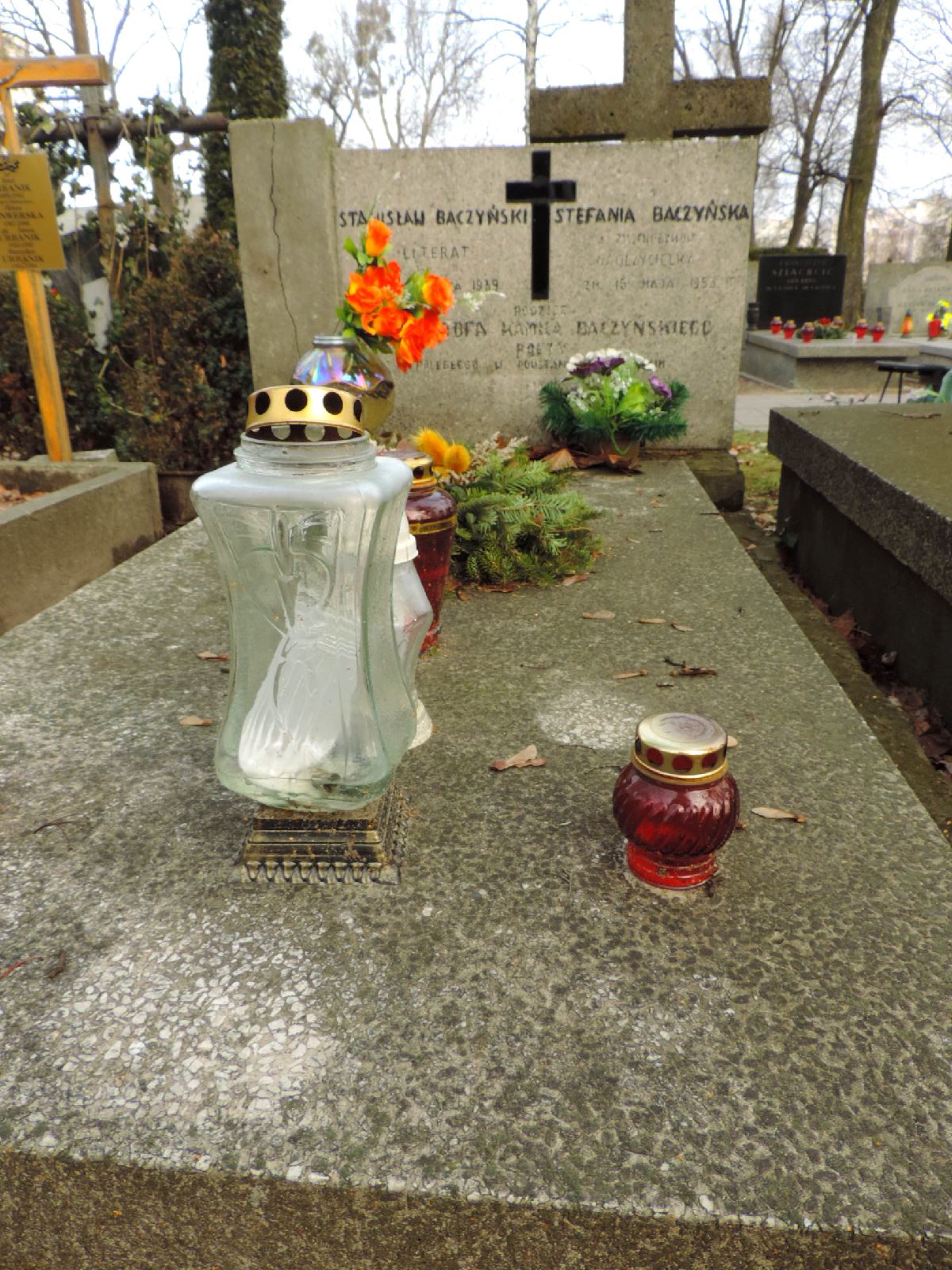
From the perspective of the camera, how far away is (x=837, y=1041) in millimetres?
1215

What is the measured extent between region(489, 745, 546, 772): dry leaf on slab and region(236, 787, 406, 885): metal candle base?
0.45 meters

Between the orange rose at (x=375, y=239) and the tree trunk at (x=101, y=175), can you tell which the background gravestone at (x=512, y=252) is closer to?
the tree trunk at (x=101, y=175)

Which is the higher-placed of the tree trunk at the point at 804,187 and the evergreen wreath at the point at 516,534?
the tree trunk at the point at 804,187

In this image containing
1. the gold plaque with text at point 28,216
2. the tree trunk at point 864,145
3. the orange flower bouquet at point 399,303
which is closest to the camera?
the orange flower bouquet at point 399,303

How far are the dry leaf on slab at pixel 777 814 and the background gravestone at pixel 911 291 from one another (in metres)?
19.3

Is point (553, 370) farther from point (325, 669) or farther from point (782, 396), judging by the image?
point (782, 396)

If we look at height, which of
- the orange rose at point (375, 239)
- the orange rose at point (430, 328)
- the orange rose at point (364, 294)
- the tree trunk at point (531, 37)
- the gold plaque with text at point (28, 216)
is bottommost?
the orange rose at point (430, 328)

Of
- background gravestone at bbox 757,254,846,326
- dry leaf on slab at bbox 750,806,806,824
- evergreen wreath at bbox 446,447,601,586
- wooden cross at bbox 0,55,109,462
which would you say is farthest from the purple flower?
background gravestone at bbox 757,254,846,326

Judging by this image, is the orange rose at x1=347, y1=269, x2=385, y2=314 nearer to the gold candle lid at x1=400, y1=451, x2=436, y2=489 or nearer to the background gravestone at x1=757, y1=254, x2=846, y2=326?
the gold candle lid at x1=400, y1=451, x2=436, y2=489

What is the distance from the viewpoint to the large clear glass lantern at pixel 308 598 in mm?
1290

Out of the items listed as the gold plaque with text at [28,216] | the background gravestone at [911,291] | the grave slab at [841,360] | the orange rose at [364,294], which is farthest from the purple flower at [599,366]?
the background gravestone at [911,291]

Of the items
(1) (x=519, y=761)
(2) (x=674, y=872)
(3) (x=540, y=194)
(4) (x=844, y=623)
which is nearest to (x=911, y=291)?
(3) (x=540, y=194)

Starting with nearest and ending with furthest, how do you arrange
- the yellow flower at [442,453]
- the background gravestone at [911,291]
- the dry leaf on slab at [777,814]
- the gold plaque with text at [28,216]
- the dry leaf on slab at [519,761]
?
the dry leaf on slab at [777,814]
the dry leaf on slab at [519,761]
the yellow flower at [442,453]
the gold plaque with text at [28,216]
the background gravestone at [911,291]

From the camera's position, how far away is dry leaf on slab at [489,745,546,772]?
1.95m
